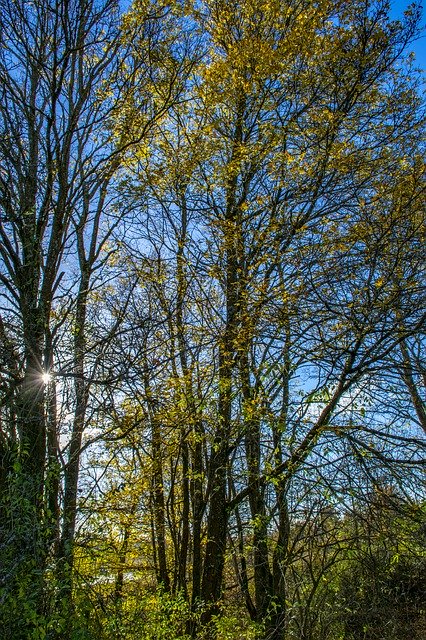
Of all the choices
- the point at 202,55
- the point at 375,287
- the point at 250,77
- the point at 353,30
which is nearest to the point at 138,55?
the point at 202,55

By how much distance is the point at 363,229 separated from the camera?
6344 millimetres

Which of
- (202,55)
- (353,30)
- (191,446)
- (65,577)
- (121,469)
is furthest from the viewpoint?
(121,469)

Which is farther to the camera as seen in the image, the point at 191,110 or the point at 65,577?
the point at 191,110

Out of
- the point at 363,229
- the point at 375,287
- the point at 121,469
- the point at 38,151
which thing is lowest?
the point at 121,469

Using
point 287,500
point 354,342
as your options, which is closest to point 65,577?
point 287,500

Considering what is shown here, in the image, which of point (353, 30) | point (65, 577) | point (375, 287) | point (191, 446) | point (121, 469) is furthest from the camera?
point (121, 469)

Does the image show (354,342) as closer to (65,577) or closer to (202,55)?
(65,577)

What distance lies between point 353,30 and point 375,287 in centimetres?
451

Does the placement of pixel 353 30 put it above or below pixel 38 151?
above

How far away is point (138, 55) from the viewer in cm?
657

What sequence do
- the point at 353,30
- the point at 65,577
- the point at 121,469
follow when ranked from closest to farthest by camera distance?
the point at 65,577
the point at 353,30
the point at 121,469

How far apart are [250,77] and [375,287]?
4.76 metres

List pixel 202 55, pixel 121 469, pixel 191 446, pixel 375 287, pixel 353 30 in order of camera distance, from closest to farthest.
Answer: pixel 375 287
pixel 353 30
pixel 202 55
pixel 191 446
pixel 121 469

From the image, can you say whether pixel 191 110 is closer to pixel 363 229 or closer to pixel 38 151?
pixel 38 151
